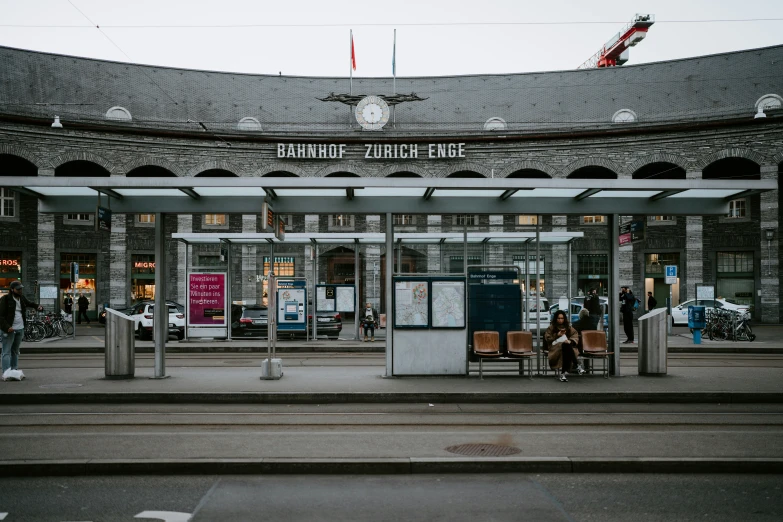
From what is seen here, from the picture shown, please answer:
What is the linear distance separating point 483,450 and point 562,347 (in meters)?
6.19

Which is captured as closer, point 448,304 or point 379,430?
point 379,430

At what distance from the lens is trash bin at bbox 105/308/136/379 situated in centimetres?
1384

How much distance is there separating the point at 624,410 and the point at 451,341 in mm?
3813

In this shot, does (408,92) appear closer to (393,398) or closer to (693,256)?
(693,256)

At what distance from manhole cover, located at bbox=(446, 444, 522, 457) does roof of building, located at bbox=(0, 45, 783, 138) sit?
33.8m

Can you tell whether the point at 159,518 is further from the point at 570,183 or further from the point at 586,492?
the point at 570,183

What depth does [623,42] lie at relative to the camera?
61250mm

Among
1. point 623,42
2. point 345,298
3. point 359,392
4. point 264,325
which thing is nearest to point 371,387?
point 359,392

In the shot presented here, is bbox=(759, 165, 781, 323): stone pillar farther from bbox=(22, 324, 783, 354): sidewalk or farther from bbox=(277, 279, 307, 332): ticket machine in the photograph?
bbox=(277, 279, 307, 332): ticket machine

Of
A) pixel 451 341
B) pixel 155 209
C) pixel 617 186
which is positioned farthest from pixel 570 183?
pixel 155 209

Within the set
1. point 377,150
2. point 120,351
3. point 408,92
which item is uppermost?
point 408,92

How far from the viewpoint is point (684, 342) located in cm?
2528

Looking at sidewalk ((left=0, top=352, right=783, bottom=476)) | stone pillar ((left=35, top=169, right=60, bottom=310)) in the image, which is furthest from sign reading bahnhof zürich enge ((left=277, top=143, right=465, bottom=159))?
sidewalk ((left=0, top=352, right=783, bottom=476))

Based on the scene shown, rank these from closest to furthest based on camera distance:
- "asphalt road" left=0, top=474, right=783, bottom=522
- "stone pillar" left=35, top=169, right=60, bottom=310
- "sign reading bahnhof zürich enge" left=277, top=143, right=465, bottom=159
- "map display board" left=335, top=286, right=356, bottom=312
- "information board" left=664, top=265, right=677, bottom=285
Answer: "asphalt road" left=0, top=474, right=783, bottom=522
"map display board" left=335, top=286, right=356, bottom=312
"information board" left=664, top=265, right=677, bottom=285
"stone pillar" left=35, top=169, right=60, bottom=310
"sign reading bahnhof zürich enge" left=277, top=143, right=465, bottom=159
